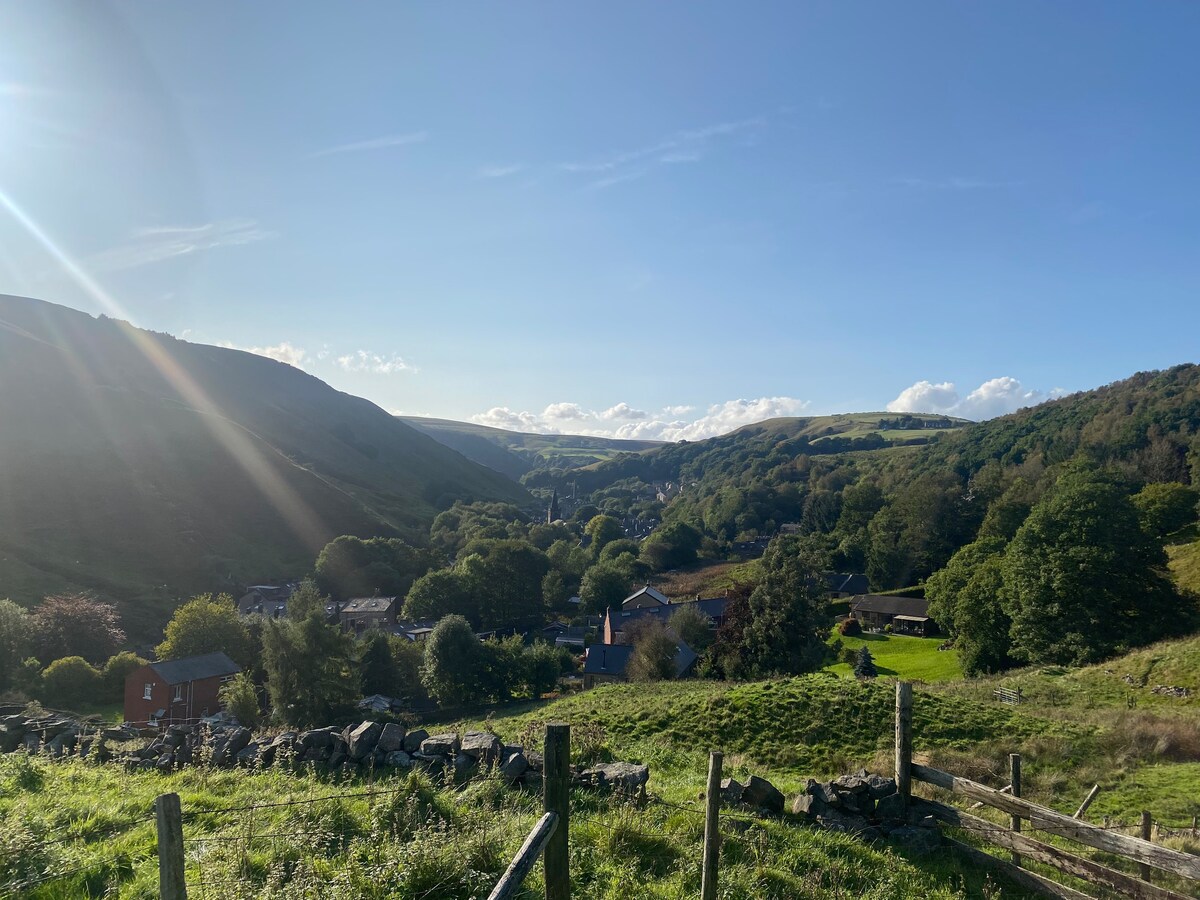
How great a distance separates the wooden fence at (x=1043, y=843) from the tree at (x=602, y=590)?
71586mm

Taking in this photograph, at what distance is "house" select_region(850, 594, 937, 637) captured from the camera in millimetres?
62719

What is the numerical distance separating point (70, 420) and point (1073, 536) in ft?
428

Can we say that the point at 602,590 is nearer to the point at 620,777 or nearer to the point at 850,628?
the point at 850,628

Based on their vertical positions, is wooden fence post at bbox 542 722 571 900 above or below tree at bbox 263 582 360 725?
above

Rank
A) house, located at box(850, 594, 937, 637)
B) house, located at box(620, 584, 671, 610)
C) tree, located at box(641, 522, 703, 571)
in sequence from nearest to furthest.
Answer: house, located at box(850, 594, 937, 637)
house, located at box(620, 584, 671, 610)
tree, located at box(641, 522, 703, 571)

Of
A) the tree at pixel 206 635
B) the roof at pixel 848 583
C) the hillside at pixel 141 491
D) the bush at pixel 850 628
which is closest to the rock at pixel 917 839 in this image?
the tree at pixel 206 635

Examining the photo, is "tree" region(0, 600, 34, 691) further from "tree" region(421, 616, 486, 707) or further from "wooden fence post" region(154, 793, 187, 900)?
"wooden fence post" region(154, 793, 187, 900)

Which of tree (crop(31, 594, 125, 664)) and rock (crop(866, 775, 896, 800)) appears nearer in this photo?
rock (crop(866, 775, 896, 800))

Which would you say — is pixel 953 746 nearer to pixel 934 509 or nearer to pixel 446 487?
pixel 934 509

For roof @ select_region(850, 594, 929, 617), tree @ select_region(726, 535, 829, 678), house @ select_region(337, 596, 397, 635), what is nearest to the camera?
tree @ select_region(726, 535, 829, 678)

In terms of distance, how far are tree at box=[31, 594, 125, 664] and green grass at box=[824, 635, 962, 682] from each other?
5272cm

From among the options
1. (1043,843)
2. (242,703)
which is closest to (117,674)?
(242,703)

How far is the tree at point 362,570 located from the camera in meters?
84.5

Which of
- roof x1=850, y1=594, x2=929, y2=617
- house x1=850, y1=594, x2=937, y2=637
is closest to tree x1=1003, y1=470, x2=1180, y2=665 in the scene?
house x1=850, y1=594, x2=937, y2=637
